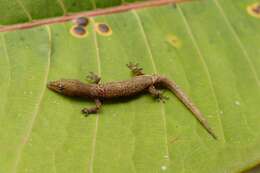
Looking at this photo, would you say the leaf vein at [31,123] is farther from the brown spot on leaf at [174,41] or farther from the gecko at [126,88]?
the brown spot on leaf at [174,41]

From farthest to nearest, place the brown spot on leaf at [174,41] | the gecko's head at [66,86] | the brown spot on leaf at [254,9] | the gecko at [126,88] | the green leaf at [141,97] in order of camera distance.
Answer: the brown spot on leaf at [254,9] < the brown spot on leaf at [174,41] < the gecko at [126,88] < the gecko's head at [66,86] < the green leaf at [141,97]

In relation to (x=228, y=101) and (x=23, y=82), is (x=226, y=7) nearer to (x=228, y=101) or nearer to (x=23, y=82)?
(x=228, y=101)

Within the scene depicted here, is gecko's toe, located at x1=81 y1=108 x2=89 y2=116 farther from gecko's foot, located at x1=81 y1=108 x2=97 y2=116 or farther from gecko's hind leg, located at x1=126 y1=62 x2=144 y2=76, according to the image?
gecko's hind leg, located at x1=126 y1=62 x2=144 y2=76

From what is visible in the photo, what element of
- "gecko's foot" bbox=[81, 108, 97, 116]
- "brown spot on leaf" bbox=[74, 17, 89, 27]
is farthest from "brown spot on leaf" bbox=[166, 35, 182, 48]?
"gecko's foot" bbox=[81, 108, 97, 116]

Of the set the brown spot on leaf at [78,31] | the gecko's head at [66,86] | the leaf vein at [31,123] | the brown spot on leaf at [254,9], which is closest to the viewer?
the leaf vein at [31,123]

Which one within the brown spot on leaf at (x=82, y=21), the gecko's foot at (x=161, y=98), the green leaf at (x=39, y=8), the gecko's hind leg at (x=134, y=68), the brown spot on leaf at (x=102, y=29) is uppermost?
the green leaf at (x=39, y=8)

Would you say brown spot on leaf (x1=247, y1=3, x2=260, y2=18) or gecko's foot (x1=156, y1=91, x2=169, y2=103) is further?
brown spot on leaf (x1=247, y1=3, x2=260, y2=18)

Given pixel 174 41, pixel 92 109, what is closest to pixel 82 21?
pixel 92 109

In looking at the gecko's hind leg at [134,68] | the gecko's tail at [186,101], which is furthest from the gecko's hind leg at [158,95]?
the gecko's hind leg at [134,68]
